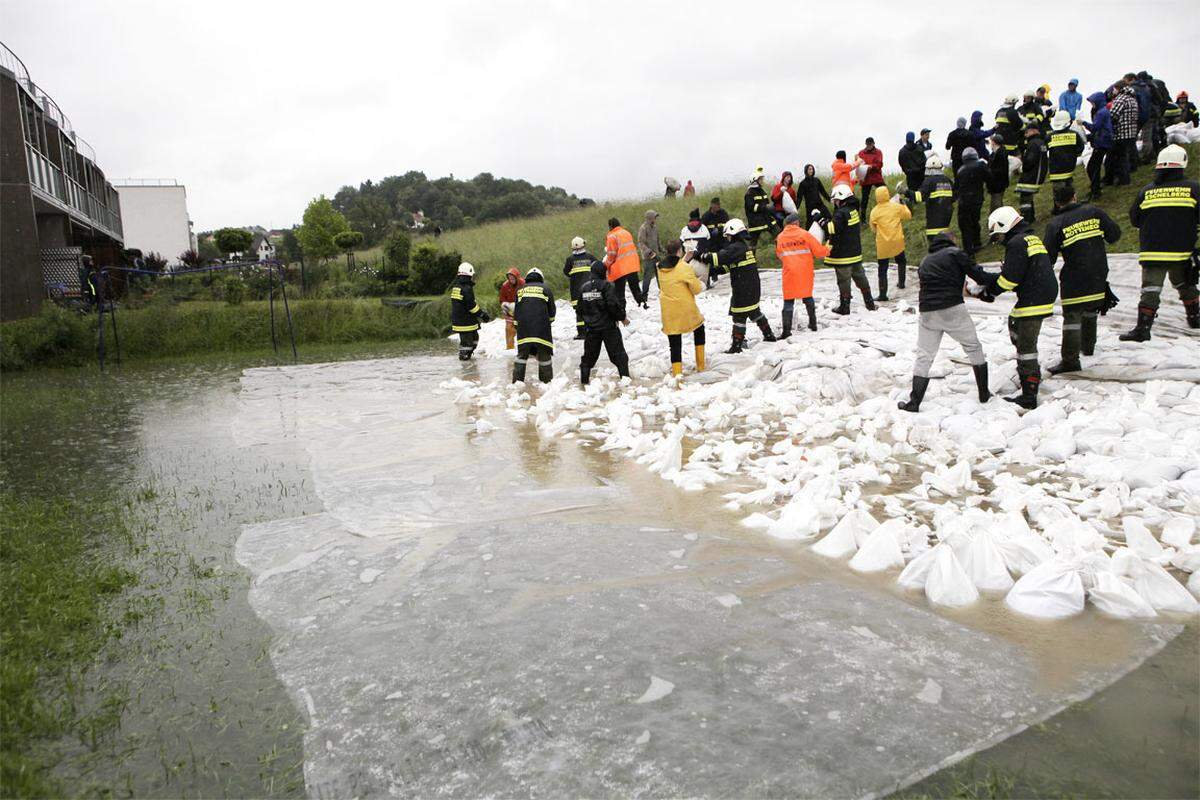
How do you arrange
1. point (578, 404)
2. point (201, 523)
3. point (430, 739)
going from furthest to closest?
point (578, 404), point (201, 523), point (430, 739)

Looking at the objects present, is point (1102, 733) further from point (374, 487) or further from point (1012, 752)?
point (374, 487)

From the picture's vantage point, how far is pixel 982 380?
747 centimetres

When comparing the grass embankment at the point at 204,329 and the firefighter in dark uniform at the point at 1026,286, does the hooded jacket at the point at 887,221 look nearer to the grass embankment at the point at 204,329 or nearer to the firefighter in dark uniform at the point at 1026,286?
the firefighter in dark uniform at the point at 1026,286

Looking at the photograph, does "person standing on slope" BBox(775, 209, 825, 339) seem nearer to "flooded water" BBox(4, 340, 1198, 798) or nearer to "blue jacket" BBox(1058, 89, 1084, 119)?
"flooded water" BBox(4, 340, 1198, 798)

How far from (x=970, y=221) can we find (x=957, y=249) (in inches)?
230

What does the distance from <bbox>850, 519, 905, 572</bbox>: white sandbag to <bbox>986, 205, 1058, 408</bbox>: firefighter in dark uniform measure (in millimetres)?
3650

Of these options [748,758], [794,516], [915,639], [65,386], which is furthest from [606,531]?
[65,386]

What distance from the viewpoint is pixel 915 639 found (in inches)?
141

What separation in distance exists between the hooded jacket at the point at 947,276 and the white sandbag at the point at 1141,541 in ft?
11.2

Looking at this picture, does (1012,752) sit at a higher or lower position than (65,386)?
lower

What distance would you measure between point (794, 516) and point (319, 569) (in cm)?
289

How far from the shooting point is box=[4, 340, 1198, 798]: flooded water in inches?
110

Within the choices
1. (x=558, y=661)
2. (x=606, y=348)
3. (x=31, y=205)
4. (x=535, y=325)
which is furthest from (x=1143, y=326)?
(x=31, y=205)

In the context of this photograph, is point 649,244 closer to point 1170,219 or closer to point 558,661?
point 1170,219
